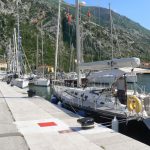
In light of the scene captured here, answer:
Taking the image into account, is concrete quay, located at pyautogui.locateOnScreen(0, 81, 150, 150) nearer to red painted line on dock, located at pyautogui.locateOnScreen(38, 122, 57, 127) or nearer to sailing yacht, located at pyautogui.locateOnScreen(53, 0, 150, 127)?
red painted line on dock, located at pyautogui.locateOnScreen(38, 122, 57, 127)

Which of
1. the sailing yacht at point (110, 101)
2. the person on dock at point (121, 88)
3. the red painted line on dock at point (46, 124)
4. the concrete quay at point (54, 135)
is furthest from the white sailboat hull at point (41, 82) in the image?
the red painted line on dock at point (46, 124)

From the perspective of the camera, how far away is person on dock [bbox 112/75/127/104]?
62.6ft

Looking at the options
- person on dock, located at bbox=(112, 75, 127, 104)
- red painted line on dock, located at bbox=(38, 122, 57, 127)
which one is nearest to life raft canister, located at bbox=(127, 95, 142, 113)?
person on dock, located at bbox=(112, 75, 127, 104)

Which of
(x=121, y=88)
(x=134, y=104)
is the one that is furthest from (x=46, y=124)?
(x=121, y=88)

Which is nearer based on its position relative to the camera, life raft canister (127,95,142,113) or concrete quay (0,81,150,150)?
concrete quay (0,81,150,150)

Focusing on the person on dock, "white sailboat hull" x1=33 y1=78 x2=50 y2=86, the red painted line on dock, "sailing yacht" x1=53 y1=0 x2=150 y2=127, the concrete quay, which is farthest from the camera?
"white sailboat hull" x1=33 y1=78 x2=50 y2=86

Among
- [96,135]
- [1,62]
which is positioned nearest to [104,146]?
[96,135]

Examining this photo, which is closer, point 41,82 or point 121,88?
point 121,88

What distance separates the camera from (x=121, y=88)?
65.0 feet

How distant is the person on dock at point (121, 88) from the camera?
19.1 m

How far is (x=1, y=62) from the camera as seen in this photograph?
5487 inches

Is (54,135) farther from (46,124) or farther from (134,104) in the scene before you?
(134,104)

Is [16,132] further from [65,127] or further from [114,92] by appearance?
[114,92]

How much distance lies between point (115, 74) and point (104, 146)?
316 inches
